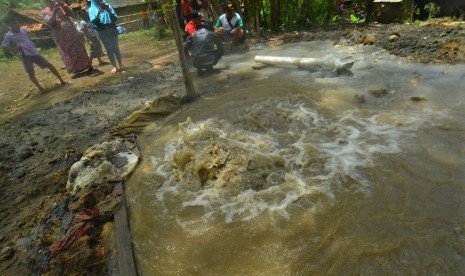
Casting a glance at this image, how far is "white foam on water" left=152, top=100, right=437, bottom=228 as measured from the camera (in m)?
3.33

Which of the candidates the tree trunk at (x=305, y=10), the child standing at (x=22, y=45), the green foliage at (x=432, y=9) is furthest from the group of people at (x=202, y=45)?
the green foliage at (x=432, y=9)

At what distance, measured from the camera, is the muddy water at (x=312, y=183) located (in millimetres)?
2633

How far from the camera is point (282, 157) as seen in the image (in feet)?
13.0

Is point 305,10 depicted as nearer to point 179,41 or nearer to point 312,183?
point 179,41

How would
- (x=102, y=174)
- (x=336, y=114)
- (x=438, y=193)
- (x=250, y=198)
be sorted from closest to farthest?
(x=438, y=193) < (x=250, y=198) < (x=102, y=174) < (x=336, y=114)

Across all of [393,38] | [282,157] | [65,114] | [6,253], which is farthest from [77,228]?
[393,38]

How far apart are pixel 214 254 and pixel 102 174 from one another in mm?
1993

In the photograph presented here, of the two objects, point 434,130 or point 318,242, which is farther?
point 434,130

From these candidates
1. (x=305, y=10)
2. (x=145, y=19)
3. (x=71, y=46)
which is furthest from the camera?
(x=145, y=19)

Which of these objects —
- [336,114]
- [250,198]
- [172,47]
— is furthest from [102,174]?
[172,47]

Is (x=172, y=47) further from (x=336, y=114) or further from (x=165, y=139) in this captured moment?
(x=336, y=114)

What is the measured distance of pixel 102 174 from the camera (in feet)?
12.9

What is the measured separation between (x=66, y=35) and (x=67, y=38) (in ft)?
0.26

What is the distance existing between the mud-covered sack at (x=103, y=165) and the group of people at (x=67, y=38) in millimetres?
4534
